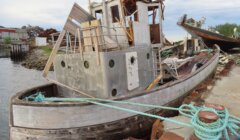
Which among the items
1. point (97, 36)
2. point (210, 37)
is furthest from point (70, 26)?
point (210, 37)

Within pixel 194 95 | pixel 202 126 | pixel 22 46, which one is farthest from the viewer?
pixel 22 46

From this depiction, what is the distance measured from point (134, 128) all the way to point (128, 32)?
3228 millimetres

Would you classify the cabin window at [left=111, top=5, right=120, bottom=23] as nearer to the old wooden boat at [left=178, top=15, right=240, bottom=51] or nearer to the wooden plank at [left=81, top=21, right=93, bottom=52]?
the wooden plank at [left=81, top=21, right=93, bottom=52]

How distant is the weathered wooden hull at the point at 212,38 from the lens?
21369 millimetres

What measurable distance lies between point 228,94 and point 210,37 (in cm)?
1595

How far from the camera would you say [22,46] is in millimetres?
64562

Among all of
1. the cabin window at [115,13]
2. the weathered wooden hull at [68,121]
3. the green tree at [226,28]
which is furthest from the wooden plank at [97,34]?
the green tree at [226,28]

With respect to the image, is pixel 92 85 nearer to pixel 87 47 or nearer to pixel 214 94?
pixel 87 47

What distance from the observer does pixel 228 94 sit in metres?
8.34

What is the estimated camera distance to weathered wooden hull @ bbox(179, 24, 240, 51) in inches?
841

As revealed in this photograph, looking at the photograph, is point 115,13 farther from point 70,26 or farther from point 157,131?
point 157,131

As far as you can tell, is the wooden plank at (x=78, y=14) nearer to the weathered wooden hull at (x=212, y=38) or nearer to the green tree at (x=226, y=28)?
the weathered wooden hull at (x=212, y=38)

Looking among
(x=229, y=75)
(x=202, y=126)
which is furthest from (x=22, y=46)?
(x=202, y=126)

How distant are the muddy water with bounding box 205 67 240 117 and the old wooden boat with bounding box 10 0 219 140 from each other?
101cm
